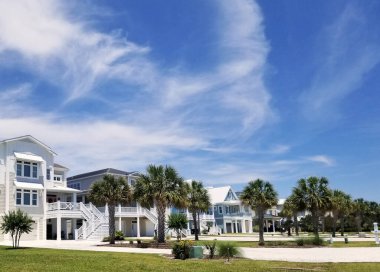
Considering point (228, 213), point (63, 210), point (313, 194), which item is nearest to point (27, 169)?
point (63, 210)

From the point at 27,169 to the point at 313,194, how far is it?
30851 millimetres

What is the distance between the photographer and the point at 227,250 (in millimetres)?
22266

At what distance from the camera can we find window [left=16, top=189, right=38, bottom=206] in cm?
4712

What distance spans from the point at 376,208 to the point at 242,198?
47.5 meters

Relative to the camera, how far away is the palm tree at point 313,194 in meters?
39.9

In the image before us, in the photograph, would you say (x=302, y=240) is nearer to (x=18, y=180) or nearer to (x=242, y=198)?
(x=242, y=198)

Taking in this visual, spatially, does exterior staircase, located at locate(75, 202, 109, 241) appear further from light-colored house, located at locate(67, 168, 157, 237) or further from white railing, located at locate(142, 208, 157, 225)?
white railing, located at locate(142, 208, 157, 225)

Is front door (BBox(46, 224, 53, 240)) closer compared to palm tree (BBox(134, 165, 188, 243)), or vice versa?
palm tree (BBox(134, 165, 188, 243))

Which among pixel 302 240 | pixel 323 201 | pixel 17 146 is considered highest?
pixel 17 146

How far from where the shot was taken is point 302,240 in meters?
33.0

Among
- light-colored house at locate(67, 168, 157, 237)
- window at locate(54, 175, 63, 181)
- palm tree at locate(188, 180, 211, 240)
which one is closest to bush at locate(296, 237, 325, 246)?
palm tree at locate(188, 180, 211, 240)

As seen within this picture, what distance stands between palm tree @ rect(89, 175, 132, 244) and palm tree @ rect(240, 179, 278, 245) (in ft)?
33.7

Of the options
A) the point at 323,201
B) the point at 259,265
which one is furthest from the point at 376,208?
the point at 259,265

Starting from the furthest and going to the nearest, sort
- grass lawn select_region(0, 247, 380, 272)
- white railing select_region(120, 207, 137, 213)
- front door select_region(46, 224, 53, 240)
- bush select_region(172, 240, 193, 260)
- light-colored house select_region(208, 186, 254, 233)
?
light-colored house select_region(208, 186, 254, 233), white railing select_region(120, 207, 137, 213), front door select_region(46, 224, 53, 240), bush select_region(172, 240, 193, 260), grass lawn select_region(0, 247, 380, 272)
